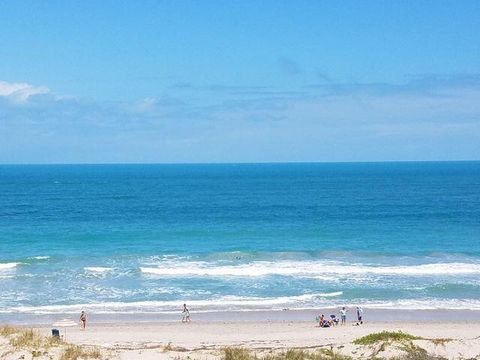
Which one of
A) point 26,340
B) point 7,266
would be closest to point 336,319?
point 26,340

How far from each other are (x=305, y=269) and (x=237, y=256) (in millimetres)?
6342

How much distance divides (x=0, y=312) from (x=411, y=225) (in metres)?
40.3

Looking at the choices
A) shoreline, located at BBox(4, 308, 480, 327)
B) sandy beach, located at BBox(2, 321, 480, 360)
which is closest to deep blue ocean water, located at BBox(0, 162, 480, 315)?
shoreline, located at BBox(4, 308, 480, 327)

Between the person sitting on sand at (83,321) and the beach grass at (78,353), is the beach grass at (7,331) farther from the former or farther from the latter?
the person sitting on sand at (83,321)

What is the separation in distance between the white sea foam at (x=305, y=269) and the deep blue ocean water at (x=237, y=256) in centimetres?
12

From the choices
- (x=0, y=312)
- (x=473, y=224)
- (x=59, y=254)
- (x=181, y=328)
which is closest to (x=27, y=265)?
(x=59, y=254)

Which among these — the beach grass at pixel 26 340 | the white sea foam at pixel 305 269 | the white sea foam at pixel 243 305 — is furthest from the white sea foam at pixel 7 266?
the beach grass at pixel 26 340

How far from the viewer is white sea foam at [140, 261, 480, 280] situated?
3762cm

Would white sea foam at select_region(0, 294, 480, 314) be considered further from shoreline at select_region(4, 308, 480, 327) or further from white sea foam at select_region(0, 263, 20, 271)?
white sea foam at select_region(0, 263, 20, 271)

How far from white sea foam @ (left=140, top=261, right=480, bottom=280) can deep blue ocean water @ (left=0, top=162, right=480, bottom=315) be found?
0.41ft

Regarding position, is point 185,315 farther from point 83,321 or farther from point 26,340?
point 26,340

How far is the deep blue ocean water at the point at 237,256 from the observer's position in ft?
105

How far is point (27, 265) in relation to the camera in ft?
132

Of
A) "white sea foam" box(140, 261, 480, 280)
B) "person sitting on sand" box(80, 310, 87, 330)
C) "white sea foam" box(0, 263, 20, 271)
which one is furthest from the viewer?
"white sea foam" box(0, 263, 20, 271)
